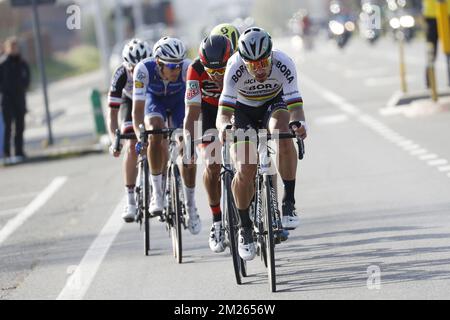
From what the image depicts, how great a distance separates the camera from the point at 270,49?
371 inches

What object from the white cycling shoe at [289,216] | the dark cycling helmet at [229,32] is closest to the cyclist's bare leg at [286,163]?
the white cycling shoe at [289,216]

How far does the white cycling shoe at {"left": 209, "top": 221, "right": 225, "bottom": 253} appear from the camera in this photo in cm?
1050

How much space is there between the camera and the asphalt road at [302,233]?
375 inches

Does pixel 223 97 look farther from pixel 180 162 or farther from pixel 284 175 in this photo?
pixel 180 162

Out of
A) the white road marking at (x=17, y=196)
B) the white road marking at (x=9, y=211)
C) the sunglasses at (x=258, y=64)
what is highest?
the sunglasses at (x=258, y=64)

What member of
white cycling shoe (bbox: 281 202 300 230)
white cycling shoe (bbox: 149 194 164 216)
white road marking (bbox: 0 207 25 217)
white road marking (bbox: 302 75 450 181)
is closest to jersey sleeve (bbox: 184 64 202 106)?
white cycling shoe (bbox: 281 202 300 230)

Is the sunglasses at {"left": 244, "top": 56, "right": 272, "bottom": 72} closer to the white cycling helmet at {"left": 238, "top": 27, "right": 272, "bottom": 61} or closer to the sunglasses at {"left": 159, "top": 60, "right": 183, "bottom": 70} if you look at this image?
the white cycling helmet at {"left": 238, "top": 27, "right": 272, "bottom": 61}

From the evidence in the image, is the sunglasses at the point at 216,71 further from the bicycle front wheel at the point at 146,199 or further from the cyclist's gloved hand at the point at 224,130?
the bicycle front wheel at the point at 146,199

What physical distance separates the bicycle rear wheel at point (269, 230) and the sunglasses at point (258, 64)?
0.81 m

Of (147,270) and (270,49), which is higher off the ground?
(270,49)

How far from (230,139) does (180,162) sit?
6.47 ft

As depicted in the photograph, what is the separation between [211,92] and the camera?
1099cm

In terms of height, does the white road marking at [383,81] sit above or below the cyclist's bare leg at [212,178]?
below
